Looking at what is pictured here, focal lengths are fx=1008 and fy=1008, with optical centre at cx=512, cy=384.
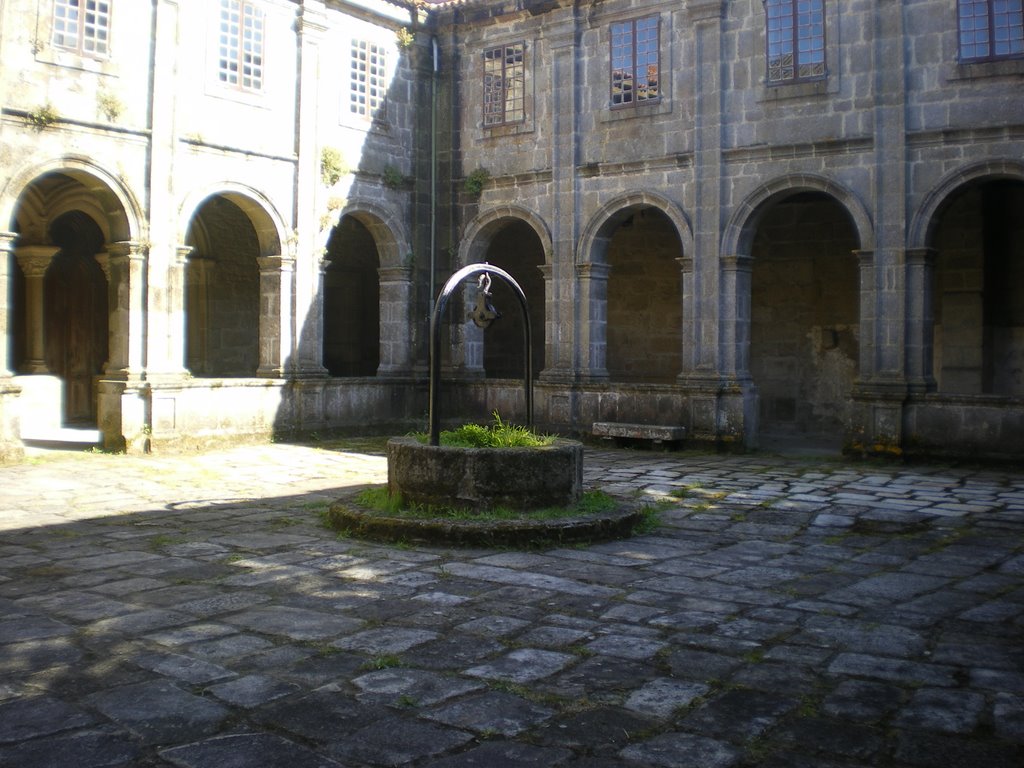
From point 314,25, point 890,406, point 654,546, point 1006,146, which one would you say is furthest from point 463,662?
point 314,25

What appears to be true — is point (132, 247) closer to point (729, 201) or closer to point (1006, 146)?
point (729, 201)

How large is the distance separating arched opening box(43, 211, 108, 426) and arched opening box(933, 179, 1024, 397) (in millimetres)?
13330

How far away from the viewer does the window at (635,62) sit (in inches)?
566

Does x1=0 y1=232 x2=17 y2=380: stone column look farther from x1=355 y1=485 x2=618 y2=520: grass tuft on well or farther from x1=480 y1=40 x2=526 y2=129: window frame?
x1=480 y1=40 x2=526 y2=129: window frame

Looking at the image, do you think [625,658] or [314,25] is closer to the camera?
[625,658]

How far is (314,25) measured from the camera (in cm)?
1475

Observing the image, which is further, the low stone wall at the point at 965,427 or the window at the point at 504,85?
the window at the point at 504,85

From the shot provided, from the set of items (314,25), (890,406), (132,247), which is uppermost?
(314,25)

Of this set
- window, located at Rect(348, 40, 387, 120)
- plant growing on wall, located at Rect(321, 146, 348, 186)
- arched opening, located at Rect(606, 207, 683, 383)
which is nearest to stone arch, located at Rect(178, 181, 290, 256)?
plant growing on wall, located at Rect(321, 146, 348, 186)

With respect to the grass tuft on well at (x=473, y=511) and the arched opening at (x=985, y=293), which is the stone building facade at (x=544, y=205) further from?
the grass tuft on well at (x=473, y=511)

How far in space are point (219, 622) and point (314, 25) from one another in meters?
11.7

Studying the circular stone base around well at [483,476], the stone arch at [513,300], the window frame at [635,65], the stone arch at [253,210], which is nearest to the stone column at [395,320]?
the stone arch at [253,210]

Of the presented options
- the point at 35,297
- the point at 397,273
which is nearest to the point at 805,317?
the point at 397,273

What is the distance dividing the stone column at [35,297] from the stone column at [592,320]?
317 inches
